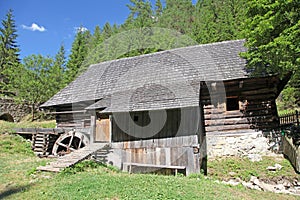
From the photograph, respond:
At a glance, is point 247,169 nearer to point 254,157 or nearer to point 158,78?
point 254,157

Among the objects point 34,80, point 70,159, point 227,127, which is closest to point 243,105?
point 227,127

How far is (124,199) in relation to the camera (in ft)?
16.3

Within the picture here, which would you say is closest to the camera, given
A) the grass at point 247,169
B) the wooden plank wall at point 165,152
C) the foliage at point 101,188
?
the foliage at point 101,188

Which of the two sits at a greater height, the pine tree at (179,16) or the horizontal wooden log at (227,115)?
the pine tree at (179,16)

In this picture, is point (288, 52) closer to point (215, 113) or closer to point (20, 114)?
point (215, 113)

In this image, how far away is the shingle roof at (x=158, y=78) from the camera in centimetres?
926

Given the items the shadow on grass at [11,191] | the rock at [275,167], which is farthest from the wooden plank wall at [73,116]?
the rock at [275,167]

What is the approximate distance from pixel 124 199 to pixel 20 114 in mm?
21604

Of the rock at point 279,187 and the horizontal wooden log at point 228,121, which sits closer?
the rock at point 279,187

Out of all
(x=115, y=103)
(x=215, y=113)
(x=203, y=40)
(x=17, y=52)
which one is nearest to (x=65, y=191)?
(x=115, y=103)

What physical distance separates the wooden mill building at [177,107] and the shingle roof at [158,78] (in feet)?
0.14

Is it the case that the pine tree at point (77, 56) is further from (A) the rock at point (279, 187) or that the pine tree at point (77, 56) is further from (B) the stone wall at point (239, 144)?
(A) the rock at point (279, 187)

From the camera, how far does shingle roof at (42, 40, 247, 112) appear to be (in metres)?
9.26

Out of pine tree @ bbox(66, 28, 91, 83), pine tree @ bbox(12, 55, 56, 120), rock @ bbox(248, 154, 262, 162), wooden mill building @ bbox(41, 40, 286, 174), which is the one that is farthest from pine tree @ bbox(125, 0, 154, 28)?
rock @ bbox(248, 154, 262, 162)
